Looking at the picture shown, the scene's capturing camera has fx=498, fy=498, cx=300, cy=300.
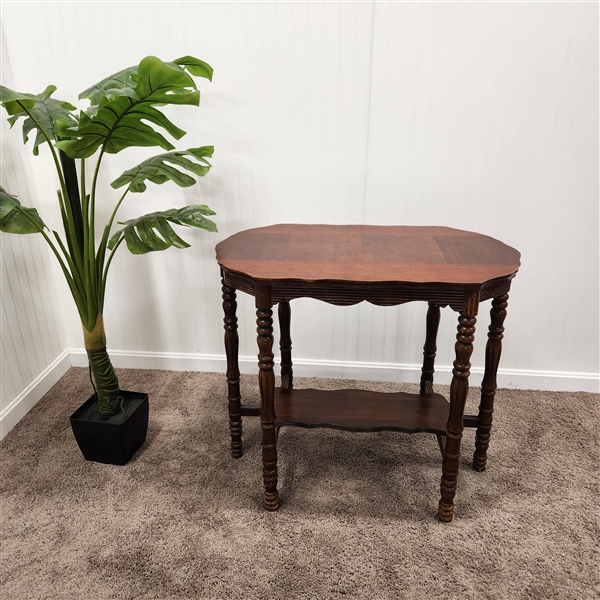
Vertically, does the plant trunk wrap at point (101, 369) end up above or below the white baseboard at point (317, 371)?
above

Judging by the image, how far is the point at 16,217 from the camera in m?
1.57

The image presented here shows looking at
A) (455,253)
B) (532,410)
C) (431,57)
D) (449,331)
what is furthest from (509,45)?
(532,410)

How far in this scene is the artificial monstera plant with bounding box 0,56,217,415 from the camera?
1.35 m

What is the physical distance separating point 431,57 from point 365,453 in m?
1.52

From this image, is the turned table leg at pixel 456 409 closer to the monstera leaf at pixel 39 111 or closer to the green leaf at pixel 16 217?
the monstera leaf at pixel 39 111

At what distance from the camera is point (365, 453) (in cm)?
191

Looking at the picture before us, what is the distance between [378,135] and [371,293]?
2.91ft

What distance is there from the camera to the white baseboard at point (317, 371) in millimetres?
2279

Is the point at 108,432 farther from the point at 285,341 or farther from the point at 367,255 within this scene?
the point at 367,255

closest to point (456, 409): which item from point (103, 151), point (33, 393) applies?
point (103, 151)

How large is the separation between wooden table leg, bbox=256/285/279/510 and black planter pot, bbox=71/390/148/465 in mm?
567

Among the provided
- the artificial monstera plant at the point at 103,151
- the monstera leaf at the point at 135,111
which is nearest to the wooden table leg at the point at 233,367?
the artificial monstera plant at the point at 103,151

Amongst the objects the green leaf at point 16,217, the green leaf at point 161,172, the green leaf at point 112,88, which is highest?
the green leaf at point 112,88

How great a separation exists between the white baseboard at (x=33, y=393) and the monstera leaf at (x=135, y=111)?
1.22m
